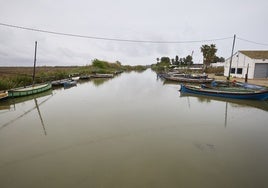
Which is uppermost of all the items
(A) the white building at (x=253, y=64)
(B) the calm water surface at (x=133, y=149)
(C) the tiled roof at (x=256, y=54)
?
(C) the tiled roof at (x=256, y=54)

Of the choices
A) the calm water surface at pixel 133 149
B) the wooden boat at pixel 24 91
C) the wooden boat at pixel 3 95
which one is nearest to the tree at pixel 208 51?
the calm water surface at pixel 133 149

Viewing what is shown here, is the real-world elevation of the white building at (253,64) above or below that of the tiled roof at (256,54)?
below

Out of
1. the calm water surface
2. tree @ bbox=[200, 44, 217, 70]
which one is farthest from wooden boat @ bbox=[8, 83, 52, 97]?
tree @ bbox=[200, 44, 217, 70]

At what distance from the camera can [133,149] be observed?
5.90 metres

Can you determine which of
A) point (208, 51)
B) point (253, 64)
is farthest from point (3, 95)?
point (208, 51)

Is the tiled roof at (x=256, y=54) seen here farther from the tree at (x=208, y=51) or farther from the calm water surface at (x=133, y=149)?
the calm water surface at (x=133, y=149)

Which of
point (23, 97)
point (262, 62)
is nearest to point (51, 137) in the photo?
point (23, 97)

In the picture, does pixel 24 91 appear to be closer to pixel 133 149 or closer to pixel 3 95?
pixel 3 95

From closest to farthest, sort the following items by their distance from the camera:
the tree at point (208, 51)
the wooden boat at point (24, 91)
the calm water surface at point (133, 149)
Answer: the calm water surface at point (133, 149), the wooden boat at point (24, 91), the tree at point (208, 51)

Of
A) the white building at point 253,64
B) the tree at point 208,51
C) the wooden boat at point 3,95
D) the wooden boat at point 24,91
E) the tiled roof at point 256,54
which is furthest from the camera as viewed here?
the tree at point 208,51

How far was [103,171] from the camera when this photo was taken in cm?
466

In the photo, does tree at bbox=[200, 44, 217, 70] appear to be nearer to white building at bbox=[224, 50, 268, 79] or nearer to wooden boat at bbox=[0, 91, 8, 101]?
white building at bbox=[224, 50, 268, 79]

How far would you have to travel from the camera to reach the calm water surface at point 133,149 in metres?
4.36

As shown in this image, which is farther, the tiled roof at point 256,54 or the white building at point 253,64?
the tiled roof at point 256,54
